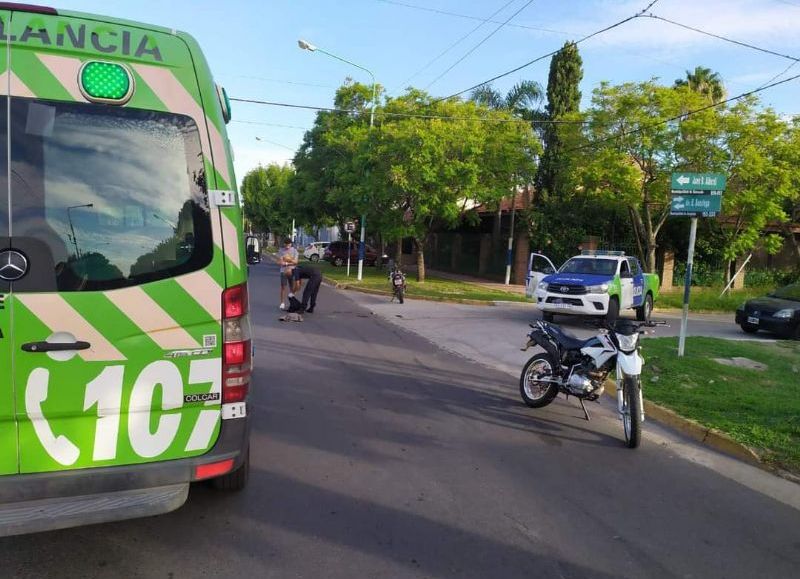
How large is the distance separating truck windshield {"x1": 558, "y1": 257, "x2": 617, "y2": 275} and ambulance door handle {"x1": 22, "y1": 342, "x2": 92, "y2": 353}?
13.4 meters

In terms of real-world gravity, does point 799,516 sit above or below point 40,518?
below

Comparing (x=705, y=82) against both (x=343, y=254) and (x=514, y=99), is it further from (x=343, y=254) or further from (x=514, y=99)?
(x=343, y=254)

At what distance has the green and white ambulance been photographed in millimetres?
2887

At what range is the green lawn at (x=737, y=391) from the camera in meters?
5.80

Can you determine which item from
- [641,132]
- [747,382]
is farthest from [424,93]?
[747,382]

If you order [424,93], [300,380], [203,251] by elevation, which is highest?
[424,93]

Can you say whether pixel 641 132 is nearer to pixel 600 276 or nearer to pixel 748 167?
pixel 748 167

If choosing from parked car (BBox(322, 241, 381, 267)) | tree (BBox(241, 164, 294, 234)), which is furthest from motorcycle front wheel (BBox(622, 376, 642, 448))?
tree (BBox(241, 164, 294, 234))

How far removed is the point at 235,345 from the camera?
3.32m

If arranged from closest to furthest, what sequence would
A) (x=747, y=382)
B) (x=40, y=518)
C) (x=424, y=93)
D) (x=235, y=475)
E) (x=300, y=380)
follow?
(x=40, y=518), (x=235, y=475), (x=300, y=380), (x=747, y=382), (x=424, y=93)

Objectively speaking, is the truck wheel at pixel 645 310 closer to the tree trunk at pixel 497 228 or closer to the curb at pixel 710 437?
the curb at pixel 710 437

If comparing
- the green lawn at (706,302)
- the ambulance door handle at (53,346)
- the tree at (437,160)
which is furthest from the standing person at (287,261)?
the green lawn at (706,302)

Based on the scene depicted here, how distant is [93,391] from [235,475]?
1321 millimetres

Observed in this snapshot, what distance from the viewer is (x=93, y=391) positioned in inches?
119
